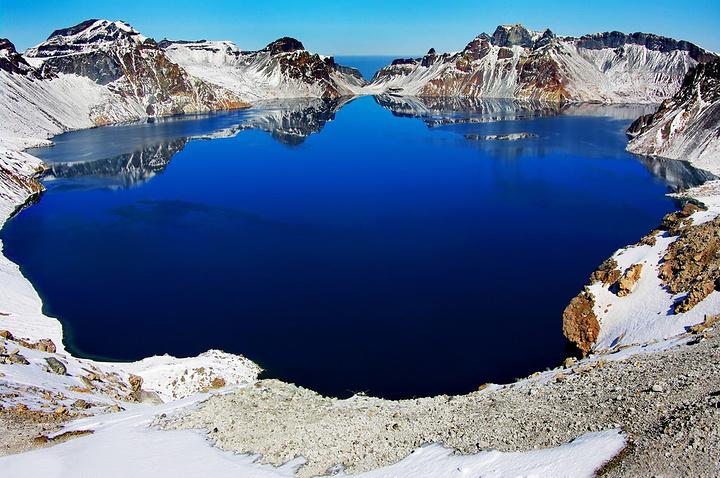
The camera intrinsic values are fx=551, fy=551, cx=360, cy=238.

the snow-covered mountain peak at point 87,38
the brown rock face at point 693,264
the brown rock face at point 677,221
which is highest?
the snow-covered mountain peak at point 87,38

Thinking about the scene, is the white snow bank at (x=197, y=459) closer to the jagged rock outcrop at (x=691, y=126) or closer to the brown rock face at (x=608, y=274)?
the brown rock face at (x=608, y=274)

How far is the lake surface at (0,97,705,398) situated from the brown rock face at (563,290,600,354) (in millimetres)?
1391

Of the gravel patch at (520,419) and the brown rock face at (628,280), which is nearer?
the gravel patch at (520,419)

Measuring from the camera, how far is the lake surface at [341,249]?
36969mm

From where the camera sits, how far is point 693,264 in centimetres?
3734

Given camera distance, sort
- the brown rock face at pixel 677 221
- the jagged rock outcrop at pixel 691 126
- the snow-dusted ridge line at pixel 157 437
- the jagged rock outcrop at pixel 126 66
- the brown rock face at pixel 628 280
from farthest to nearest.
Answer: the jagged rock outcrop at pixel 126 66 < the jagged rock outcrop at pixel 691 126 < the brown rock face at pixel 677 221 < the brown rock face at pixel 628 280 < the snow-dusted ridge line at pixel 157 437

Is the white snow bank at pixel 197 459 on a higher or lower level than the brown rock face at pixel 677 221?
lower

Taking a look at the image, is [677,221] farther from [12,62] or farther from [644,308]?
[12,62]

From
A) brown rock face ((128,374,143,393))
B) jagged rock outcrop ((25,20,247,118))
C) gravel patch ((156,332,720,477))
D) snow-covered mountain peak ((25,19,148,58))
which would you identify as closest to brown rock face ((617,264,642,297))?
gravel patch ((156,332,720,477))

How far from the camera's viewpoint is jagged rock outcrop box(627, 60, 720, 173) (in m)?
95.1

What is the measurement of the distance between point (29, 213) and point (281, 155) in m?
48.8

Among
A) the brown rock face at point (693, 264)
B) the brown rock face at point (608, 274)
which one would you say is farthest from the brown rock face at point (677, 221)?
the brown rock face at point (608, 274)

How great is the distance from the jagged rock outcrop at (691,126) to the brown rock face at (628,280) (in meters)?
63.4

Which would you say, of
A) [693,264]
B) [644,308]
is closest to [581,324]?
[644,308]
